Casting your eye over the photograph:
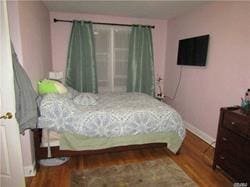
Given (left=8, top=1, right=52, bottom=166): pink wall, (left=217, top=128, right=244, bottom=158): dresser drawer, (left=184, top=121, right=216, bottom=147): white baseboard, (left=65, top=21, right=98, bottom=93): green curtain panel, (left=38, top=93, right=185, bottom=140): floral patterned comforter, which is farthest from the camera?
(left=65, top=21, right=98, bottom=93): green curtain panel

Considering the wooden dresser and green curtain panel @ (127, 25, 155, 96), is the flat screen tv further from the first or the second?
the wooden dresser

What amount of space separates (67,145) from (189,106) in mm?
2519

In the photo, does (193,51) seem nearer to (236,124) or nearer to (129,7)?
(129,7)

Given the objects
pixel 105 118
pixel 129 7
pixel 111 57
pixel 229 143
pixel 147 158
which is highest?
pixel 129 7

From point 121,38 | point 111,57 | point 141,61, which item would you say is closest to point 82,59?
point 111,57

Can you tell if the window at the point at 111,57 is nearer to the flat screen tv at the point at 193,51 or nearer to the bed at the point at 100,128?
the flat screen tv at the point at 193,51

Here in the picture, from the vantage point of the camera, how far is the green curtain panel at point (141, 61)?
4.37 m

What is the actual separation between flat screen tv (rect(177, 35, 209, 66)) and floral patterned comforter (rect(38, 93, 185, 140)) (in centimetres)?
120

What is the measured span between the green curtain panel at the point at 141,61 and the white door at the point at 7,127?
3.05 m

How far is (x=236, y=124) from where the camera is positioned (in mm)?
2104

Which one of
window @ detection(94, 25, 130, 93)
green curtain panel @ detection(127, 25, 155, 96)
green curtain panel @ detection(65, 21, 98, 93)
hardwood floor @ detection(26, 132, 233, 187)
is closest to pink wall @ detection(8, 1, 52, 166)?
hardwood floor @ detection(26, 132, 233, 187)

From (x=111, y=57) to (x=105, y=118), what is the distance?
226cm

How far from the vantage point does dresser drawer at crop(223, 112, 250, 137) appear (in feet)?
6.52

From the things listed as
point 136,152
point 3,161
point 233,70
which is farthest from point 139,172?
point 233,70
